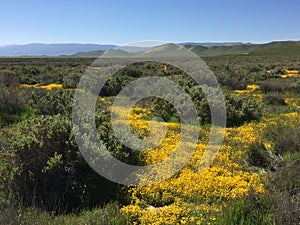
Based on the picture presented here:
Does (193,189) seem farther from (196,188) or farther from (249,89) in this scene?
(249,89)

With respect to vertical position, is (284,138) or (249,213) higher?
(284,138)

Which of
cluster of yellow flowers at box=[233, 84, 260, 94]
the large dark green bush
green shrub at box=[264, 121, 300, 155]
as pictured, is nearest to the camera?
the large dark green bush

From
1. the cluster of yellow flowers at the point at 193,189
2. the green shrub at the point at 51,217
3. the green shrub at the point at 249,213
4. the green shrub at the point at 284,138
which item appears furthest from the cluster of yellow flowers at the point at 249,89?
the green shrub at the point at 51,217

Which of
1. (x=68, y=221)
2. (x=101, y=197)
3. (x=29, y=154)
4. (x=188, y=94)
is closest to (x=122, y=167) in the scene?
(x=101, y=197)

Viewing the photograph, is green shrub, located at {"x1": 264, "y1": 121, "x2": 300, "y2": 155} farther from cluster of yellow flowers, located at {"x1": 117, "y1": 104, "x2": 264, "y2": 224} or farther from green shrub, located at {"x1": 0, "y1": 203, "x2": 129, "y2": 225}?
green shrub, located at {"x1": 0, "y1": 203, "x2": 129, "y2": 225}

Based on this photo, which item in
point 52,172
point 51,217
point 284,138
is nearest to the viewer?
point 51,217

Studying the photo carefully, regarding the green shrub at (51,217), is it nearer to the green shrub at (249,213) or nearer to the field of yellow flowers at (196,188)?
the field of yellow flowers at (196,188)

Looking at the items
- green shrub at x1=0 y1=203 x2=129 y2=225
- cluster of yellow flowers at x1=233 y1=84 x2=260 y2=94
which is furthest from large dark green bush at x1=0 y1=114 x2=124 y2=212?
cluster of yellow flowers at x1=233 y1=84 x2=260 y2=94

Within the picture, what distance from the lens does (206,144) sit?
9109mm

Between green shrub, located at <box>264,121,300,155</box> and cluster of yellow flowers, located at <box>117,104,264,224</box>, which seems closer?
cluster of yellow flowers, located at <box>117,104,264,224</box>

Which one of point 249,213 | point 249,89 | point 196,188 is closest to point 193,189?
point 196,188

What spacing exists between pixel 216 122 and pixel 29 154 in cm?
714

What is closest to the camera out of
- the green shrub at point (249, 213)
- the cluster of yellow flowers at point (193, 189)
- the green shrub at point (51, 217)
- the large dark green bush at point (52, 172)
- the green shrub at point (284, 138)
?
the green shrub at point (51, 217)

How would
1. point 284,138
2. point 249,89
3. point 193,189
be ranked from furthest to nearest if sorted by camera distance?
point 249,89, point 284,138, point 193,189
